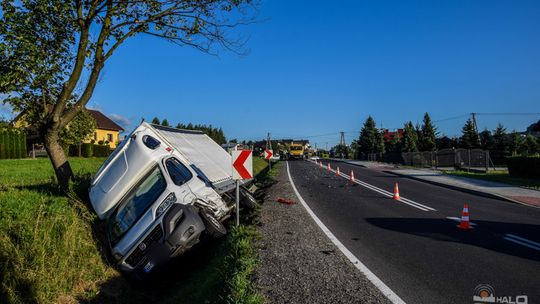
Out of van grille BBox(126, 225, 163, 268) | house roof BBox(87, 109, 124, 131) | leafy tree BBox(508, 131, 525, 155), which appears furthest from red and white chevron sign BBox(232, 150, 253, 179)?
house roof BBox(87, 109, 124, 131)

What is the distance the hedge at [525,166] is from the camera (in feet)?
72.4

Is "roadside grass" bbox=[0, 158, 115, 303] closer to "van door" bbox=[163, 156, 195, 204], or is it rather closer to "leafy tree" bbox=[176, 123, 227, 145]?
"van door" bbox=[163, 156, 195, 204]

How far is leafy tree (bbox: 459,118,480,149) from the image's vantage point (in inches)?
2371

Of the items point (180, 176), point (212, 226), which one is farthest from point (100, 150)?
point (212, 226)

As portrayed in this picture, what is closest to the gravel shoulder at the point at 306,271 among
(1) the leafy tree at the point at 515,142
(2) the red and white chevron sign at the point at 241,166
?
(2) the red and white chevron sign at the point at 241,166

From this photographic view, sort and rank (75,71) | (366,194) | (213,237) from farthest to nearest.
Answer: (366,194) < (75,71) < (213,237)

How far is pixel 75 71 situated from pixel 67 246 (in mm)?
5135

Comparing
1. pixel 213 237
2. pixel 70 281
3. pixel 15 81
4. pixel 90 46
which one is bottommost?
pixel 70 281

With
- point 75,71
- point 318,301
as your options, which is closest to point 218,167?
point 75,71

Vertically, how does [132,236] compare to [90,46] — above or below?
below

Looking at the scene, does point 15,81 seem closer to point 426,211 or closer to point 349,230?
point 349,230

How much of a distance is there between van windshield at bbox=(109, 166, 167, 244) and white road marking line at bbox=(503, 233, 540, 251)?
6.21 m

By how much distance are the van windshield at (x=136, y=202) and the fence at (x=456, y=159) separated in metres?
28.1

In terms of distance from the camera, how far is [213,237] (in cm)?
774
